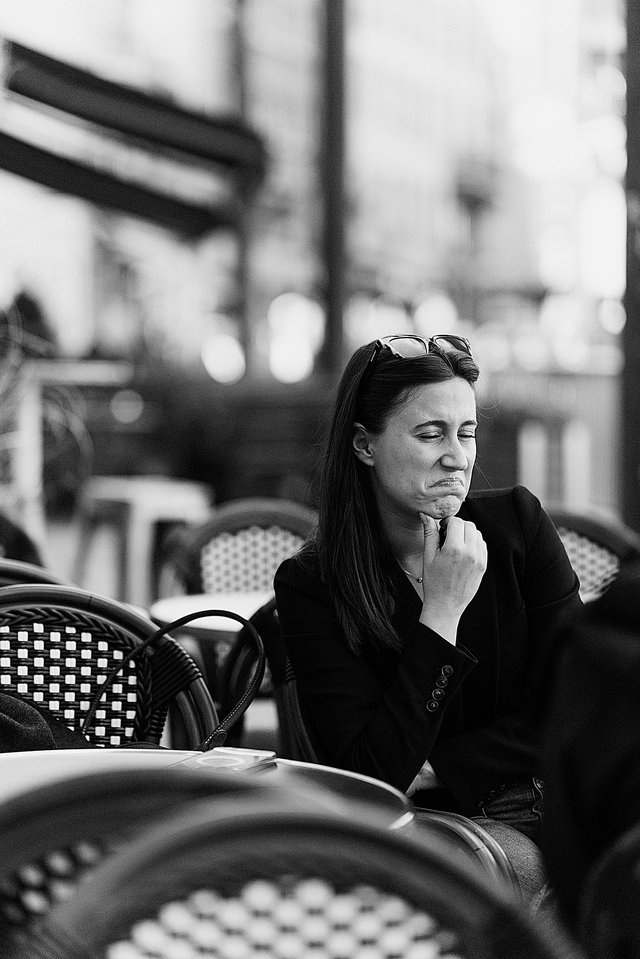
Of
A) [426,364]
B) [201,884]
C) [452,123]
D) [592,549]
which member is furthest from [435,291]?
[201,884]

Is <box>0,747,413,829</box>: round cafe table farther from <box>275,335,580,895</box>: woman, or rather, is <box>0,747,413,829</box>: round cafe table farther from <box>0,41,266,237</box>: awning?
<box>0,41,266,237</box>: awning

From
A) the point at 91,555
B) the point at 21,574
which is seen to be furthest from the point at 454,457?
the point at 91,555

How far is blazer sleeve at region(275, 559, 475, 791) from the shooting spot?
1545 mm

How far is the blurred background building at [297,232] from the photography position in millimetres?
6434

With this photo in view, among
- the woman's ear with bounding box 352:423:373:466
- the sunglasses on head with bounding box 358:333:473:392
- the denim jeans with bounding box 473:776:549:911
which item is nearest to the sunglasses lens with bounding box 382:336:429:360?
the sunglasses on head with bounding box 358:333:473:392

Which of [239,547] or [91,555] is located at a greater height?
Answer: [239,547]

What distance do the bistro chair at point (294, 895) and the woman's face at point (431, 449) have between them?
36.3 inches

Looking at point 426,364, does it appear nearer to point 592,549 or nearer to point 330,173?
point 592,549

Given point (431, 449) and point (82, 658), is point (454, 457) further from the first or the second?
point (82, 658)

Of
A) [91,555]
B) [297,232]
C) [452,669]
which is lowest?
[91,555]

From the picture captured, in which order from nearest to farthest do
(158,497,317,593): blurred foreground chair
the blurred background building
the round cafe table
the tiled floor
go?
the round cafe table < (158,497,317,593): blurred foreground chair < the tiled floor < the blurred background building

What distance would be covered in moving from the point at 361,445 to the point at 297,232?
19.7ft

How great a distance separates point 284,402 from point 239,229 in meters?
1.23

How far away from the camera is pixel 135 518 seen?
606 cm
